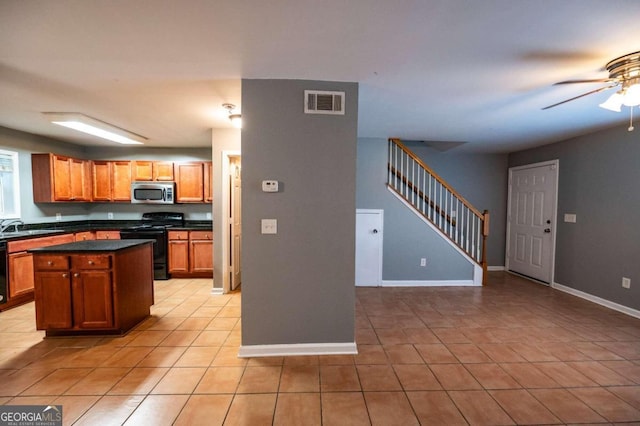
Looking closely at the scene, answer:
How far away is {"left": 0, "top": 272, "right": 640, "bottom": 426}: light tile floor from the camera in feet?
5.82

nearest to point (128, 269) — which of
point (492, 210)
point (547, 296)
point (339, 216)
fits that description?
point (339, 216)

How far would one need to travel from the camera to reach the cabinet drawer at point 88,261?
262 centimetres

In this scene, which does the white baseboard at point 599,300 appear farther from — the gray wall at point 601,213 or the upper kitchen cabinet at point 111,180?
the upper kitchen cabinet at point 111,180

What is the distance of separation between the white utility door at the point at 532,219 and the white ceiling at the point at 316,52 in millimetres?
1672

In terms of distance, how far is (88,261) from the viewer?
2617 mm

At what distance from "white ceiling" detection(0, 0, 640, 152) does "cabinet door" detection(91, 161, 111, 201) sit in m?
1.85

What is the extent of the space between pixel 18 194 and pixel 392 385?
227 inches

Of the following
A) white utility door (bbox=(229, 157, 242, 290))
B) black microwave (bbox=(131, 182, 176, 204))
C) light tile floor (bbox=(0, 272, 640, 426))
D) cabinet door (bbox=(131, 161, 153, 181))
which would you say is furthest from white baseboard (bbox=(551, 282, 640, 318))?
cabinet door (bbox=(131, 161, 153, 181))

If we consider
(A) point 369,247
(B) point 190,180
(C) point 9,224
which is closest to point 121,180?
(B) point 190,180

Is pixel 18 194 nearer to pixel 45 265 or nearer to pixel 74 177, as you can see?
pixel 74 177

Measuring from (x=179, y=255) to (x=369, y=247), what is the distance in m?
3.32

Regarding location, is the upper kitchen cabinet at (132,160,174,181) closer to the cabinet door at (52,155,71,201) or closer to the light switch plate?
the cabinet door at (52,155,71,201)

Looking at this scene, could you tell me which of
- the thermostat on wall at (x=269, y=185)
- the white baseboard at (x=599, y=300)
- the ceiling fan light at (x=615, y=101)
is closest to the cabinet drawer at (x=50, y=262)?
the thermostat on wall at (x=269, y=185)

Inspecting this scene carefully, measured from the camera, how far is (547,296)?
4023 millimetres
